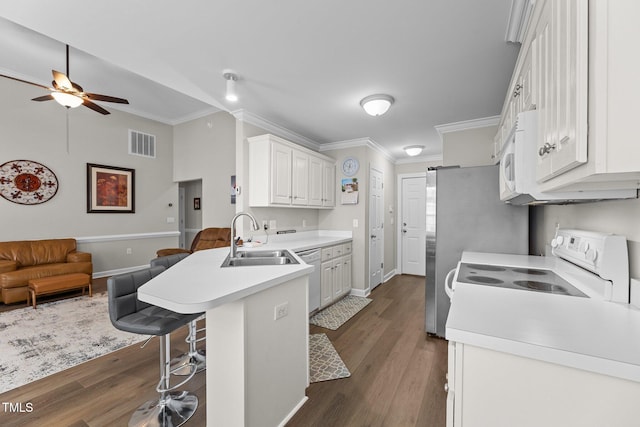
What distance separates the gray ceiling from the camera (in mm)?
1592

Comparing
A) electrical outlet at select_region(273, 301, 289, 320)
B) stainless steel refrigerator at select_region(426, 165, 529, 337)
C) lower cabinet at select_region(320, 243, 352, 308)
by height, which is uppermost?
stainless steel refrigerator at select_region(426, 165, 529, 337)

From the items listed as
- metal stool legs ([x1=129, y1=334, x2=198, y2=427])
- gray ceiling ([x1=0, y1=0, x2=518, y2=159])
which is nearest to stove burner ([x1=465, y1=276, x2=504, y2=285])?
gray ceiling ([x1=0, y1=0, x2=518, y2=159])

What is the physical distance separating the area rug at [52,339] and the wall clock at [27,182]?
179 cm

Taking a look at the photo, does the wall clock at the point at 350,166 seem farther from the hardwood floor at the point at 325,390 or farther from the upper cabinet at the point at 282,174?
the hardwood floor at the point at 325,390

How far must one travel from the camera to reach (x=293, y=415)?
1720mm

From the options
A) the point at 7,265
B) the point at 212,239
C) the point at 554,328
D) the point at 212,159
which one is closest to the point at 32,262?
the point at 7,265

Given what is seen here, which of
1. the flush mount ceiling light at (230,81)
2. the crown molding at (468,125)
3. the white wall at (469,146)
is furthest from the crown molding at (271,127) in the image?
the white wall at (469,146)

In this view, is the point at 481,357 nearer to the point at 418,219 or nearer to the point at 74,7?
the point at 74,7

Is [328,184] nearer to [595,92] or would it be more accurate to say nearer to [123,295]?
[123,295]

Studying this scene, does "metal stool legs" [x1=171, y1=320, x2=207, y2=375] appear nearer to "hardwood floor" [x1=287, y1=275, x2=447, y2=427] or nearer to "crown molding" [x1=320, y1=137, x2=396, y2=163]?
"hardwood floor" [x1=287, y1=275, x2=447, y2=427]

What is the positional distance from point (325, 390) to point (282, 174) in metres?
2.31

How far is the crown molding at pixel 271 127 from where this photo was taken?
321cm

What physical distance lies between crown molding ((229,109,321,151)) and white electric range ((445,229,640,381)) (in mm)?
2783

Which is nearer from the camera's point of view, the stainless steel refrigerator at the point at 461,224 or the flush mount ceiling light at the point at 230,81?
the flush mount ceiling light at the point at 230,81
